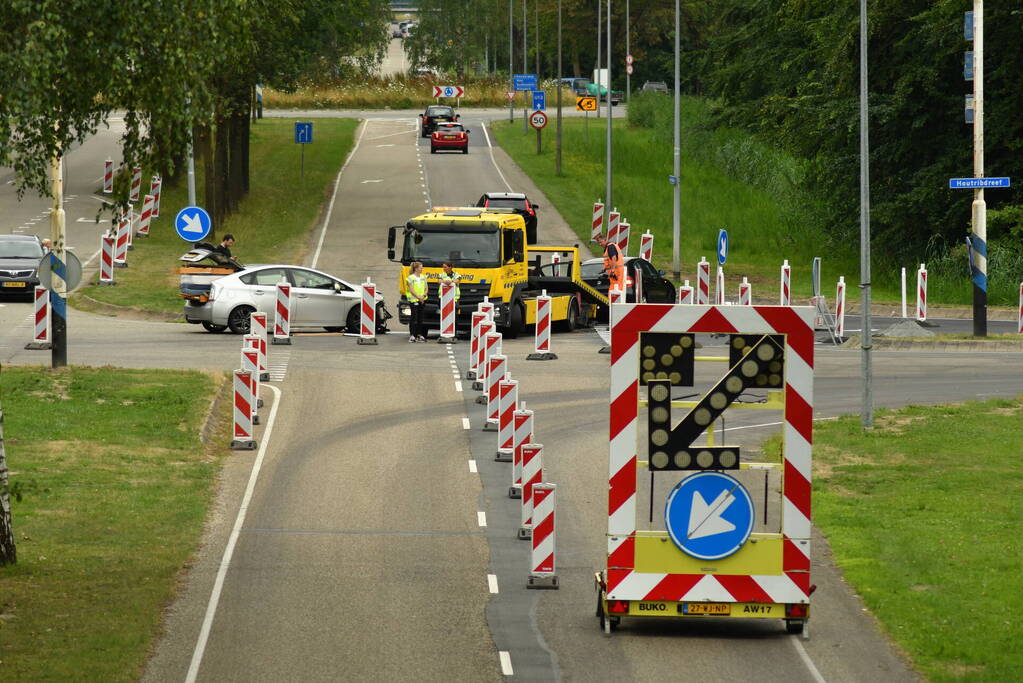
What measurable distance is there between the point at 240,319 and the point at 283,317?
5.85 feet

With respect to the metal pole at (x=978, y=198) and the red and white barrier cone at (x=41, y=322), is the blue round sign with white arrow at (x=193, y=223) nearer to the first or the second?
the red and white barrier cone at (x=41, y=322)

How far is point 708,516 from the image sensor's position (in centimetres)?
1202

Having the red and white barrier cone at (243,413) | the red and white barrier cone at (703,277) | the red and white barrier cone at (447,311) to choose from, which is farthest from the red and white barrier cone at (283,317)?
the red and white barrier cone at (703,277)

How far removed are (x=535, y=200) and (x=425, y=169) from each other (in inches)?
412

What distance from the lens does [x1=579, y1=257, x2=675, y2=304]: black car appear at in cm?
3519

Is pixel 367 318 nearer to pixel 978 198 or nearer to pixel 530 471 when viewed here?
pixel 978 198

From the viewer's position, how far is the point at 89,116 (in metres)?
13.0

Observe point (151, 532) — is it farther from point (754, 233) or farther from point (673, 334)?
point (754, 233)

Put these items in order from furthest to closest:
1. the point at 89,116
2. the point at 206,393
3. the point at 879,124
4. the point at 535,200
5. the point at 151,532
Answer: the point at 535,200, the point at 879,124, the point at 206,393, the point at 151,532, the point at 89,116

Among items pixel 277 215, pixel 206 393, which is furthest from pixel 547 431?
pixel 277 215

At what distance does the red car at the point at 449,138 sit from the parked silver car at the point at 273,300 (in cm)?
4105

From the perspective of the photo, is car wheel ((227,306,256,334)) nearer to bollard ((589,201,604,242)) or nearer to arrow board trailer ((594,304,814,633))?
bollard ((589,201,604,242))

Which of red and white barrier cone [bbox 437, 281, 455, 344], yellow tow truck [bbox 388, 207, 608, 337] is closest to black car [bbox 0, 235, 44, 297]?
yellow tow truck [bbox 388, 207, 608, 337]

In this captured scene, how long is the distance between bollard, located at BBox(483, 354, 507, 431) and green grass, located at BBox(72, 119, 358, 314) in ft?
49.1
